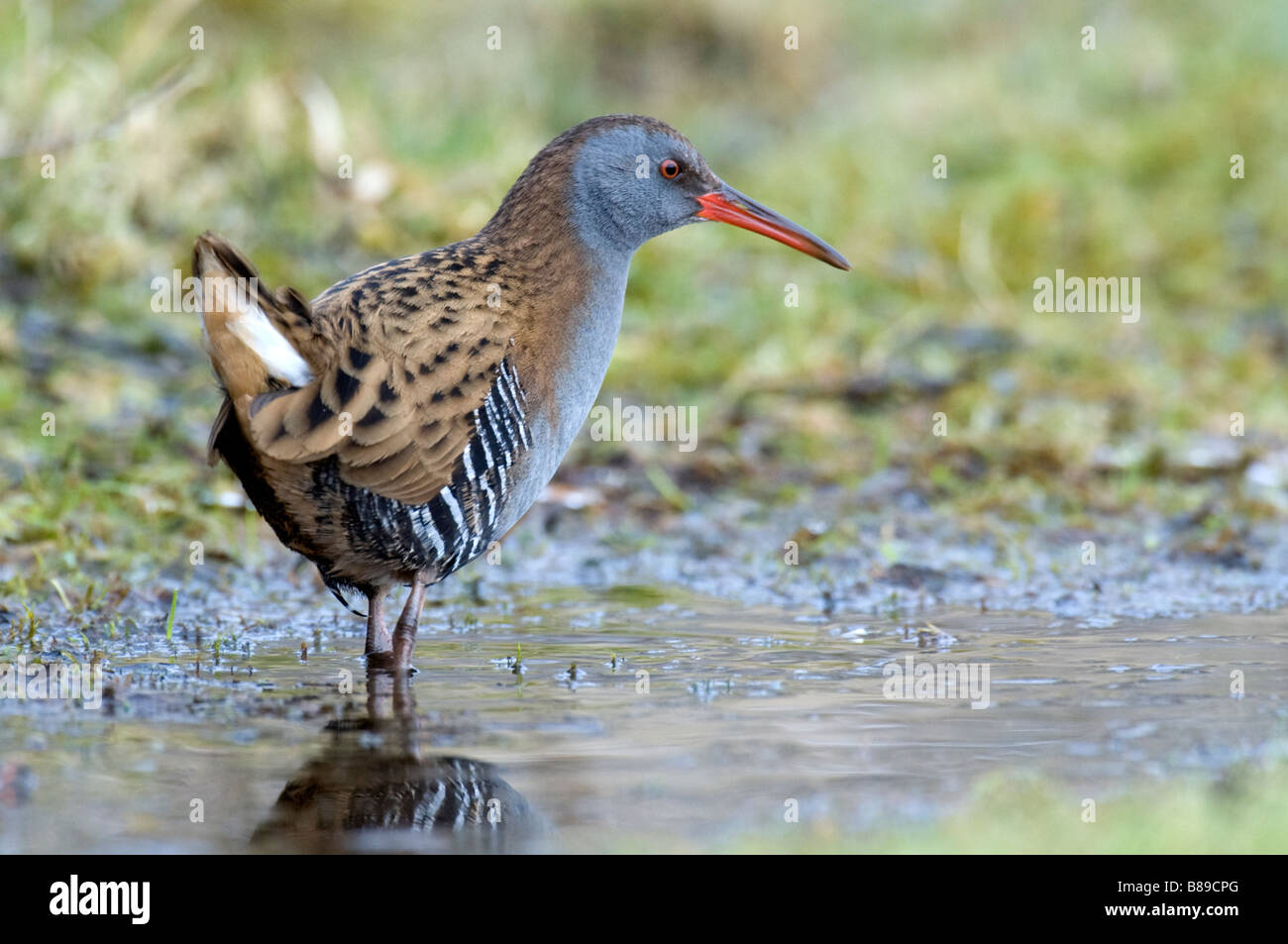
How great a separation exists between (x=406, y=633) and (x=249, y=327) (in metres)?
0.88

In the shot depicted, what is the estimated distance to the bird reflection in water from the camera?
2.93m

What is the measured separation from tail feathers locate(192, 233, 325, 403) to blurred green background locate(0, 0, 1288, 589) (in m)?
1.32

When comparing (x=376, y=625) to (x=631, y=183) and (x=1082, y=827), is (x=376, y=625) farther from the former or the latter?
(x=1082, y=827)

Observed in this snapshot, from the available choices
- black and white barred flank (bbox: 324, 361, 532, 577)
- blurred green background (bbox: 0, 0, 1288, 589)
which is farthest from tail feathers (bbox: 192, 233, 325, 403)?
blurred green background (bbox: 0, 0, 1288, 589)

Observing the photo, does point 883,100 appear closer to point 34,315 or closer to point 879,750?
point 34,315

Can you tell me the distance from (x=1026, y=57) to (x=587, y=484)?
6479 millimetres

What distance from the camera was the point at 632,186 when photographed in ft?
15.4

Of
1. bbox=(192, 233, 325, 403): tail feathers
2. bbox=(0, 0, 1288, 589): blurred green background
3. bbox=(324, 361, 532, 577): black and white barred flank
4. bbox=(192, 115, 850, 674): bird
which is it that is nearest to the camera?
bbox=(192, 233, 325, 403): tail feathers

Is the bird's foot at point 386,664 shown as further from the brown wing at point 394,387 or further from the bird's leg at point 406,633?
the brown wing at point 394,387

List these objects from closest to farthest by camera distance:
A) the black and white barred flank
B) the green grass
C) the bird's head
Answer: the green grass < the black and white barred flank < the bird's head

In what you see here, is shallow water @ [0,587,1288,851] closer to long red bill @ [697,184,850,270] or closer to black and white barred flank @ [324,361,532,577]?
black and white barred flank @ [324,361,532,577]

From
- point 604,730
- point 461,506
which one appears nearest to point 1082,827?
point 604,730

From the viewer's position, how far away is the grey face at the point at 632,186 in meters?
4.63
